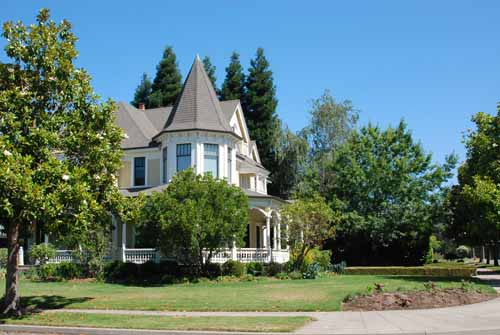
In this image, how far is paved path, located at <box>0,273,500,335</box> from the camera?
12.1 m

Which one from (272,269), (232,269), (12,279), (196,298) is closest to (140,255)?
(232,269)

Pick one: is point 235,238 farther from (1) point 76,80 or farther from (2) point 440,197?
(2) point 440,197

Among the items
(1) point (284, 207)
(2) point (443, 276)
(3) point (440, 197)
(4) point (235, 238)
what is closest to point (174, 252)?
(4) point (235, 238)

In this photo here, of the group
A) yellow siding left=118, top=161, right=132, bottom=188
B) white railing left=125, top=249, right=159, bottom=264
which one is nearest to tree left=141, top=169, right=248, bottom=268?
white railing left=125, top=249, right=159, bottom=264

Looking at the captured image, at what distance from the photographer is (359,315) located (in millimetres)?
14656

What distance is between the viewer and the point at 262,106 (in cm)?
6338

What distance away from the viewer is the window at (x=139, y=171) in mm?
35875

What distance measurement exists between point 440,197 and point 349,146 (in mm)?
7415

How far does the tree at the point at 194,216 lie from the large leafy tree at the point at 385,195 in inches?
495

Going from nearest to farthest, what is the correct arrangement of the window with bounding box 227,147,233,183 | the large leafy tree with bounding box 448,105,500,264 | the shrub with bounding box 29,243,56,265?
1. the large leafy tree with bounding box 448,105,500,264
2. the shrub with bounding box 29,243,56,265
3. the window with bounding box 227,147,233,183

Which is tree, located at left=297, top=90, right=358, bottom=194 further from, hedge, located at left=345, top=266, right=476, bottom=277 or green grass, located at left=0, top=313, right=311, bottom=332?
green grass, located at left=0, top=313, right=311, bottom=332

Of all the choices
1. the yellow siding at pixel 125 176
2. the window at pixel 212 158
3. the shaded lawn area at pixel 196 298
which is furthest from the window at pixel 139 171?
the shaded lawn area at pixel 196 298

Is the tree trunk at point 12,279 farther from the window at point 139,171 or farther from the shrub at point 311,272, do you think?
the window at point 139,171

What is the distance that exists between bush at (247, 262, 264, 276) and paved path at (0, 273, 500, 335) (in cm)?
1503
